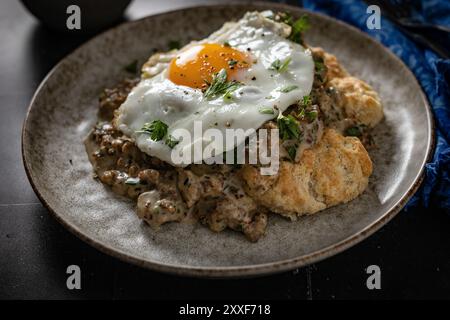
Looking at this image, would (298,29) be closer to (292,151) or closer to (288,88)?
(288,88)

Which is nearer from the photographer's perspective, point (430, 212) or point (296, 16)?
point (430, 212)

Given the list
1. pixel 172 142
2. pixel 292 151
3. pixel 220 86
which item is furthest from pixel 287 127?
pixel 172 142

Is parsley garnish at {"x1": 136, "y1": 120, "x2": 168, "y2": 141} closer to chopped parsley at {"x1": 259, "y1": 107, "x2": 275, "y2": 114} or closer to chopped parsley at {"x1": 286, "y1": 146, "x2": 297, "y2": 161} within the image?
chopped parsley at {"x1": 259, "y1": 107, "x2": 275, "y2": 114}
